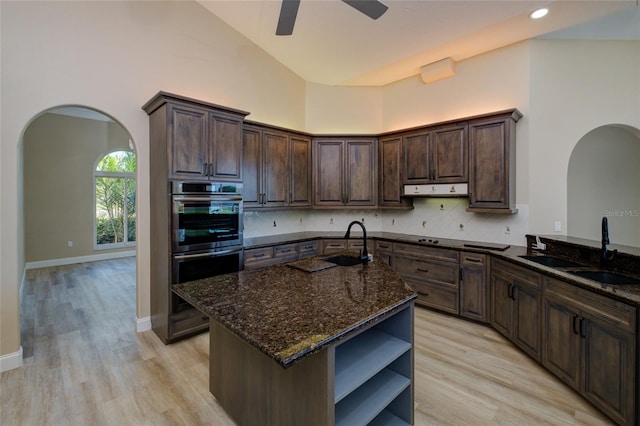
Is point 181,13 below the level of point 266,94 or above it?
above

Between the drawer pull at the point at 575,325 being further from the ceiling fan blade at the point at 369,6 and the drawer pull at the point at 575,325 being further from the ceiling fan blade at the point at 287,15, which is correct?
the ceiling fan blade at the point at 287,15

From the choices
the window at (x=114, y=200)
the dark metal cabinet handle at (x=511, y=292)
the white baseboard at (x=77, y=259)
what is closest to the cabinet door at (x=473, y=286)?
the dark metal cabinet handle at (x=511, y=292)

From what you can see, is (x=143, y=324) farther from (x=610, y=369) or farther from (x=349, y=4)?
(x=610, y=369)

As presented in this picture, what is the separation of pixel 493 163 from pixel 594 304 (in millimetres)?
1974

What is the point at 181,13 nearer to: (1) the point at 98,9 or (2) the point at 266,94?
(1) the point at 98,9

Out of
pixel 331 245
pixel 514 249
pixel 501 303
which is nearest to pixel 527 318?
pixel 501 303

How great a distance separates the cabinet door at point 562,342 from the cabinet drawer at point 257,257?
2.99 meters

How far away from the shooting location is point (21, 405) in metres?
2.13

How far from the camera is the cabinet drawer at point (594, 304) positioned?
1827 mm

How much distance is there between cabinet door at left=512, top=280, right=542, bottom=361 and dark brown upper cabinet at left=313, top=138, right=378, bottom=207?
7.72ft

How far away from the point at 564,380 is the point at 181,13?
5.42m

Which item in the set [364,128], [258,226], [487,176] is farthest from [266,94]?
[487,176]

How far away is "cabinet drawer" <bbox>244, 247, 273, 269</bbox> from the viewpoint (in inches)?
145

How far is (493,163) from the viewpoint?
11.7 feet
